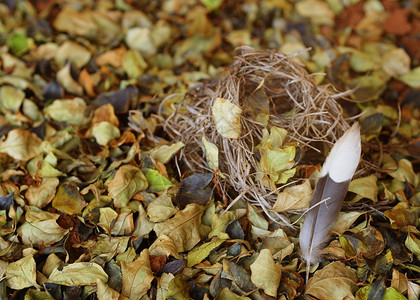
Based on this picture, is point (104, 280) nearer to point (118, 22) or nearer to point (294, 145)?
point (294, 145)

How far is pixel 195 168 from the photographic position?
87cm

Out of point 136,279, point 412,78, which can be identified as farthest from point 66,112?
point 412,78

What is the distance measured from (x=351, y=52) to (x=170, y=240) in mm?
732

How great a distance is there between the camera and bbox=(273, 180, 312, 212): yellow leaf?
749 millimetres

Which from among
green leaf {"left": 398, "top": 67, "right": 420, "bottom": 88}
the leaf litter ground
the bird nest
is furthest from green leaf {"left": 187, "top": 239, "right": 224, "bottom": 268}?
green leaf {"left": 398, "top": 67, "right": 420, "bottom": 88}

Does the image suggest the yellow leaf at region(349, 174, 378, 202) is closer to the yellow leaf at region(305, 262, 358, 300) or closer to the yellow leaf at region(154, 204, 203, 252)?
the yellow leaf at region(305, 262, 358, 300)

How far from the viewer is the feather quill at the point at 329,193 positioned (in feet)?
2.12

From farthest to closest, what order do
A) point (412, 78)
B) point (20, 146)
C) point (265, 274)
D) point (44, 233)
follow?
1. point (412, 78)
2. point (20, 146)
3. point (44, 233)
4. point (265, 274)

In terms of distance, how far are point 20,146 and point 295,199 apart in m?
0.57

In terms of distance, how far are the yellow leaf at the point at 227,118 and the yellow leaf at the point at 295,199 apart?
0.43 ft

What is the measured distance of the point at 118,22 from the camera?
1317 millimetres

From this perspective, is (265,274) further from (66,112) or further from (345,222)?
(66,112)

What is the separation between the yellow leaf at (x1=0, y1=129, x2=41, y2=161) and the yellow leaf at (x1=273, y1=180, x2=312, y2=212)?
1.69ft

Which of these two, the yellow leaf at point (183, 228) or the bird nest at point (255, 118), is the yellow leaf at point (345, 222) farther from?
the yellow leaf at point (183, 228)
